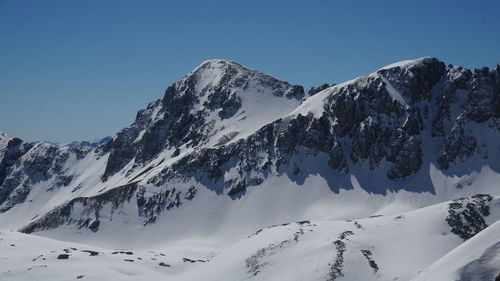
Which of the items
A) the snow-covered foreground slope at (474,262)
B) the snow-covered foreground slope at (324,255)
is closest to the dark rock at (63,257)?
the snow-covered foreground slope at (324,255)

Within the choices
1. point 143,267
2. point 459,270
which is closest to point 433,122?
point 143,267

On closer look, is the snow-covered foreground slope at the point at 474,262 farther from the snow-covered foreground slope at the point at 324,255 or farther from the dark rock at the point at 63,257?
the dark rock at the point at 63,257

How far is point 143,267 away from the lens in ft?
302

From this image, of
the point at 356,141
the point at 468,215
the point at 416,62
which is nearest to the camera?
the point at 468,215

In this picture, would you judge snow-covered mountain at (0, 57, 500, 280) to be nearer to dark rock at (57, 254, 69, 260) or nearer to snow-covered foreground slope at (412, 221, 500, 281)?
dark rock at (57, 254, 69, 260)

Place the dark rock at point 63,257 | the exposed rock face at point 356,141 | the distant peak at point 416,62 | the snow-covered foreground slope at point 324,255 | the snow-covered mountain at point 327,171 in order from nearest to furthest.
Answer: the snow-covered foreground slope at point 324,255 → the dark rock at point 63,257 → the snow-covered mountain at point 327,171 → the exposed rock face at point 356,141 → the distant peak at point 416,62

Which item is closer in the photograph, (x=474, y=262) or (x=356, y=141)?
(x=474, y=262)

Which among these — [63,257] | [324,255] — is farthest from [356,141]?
[324,255]

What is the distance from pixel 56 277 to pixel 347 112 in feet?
399

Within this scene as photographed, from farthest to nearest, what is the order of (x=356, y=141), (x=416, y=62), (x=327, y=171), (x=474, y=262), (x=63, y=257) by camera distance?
1. (x=416, y=62)
2. (x=356, y=141)
3. (x=327, y=171)
4. (x=63, y=257)
5. (x=474, y=262)

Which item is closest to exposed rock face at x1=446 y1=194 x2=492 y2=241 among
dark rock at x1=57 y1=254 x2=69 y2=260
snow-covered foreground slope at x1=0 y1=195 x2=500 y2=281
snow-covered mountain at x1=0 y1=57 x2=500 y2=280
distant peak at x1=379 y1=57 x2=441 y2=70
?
snow-covered foreground slope at x1=0 y1=195 x2=500 y2=281

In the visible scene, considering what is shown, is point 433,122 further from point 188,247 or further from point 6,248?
point 6,248

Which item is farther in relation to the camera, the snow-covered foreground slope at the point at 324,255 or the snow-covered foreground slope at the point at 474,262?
the snow-covered foreground slope at the point at 324,255

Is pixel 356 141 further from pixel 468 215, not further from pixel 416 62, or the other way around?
pixel 468 215
